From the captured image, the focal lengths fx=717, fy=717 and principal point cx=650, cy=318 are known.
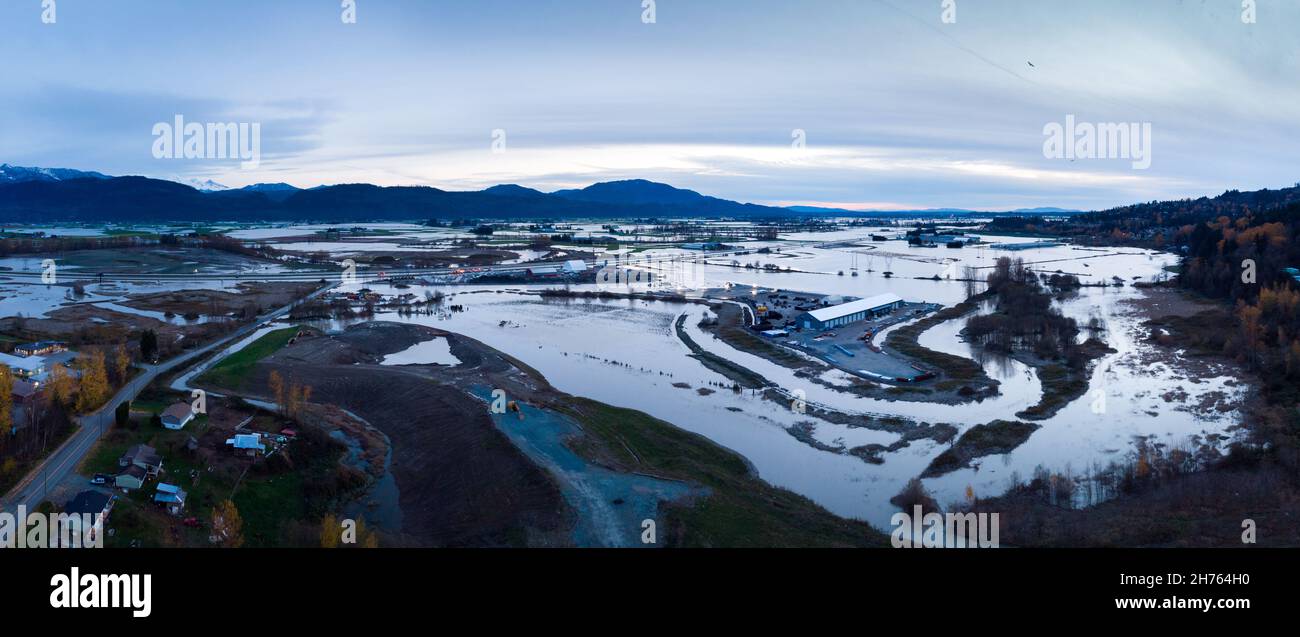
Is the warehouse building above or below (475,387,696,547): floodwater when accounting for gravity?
above

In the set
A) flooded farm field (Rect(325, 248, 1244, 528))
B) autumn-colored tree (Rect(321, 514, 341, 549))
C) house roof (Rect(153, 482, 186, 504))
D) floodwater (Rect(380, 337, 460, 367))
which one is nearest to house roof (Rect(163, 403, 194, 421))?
house roof (Rect(153, 482, 186, 504))

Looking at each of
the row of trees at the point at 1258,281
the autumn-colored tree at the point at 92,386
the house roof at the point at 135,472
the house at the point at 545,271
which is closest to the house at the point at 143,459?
the house roof at the point at 135,472

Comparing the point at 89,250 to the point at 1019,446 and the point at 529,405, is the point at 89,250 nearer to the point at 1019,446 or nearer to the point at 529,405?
the point at 529,405

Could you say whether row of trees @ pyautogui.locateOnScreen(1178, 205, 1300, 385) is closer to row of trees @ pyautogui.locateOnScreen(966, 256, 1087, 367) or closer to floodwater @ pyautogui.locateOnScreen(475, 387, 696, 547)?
row of trees @ pyautogui.locateOnScreen(966, 256, 1087, 367)

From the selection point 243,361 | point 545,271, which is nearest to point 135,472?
point 243,361

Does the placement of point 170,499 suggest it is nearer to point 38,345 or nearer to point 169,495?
point 169,495
